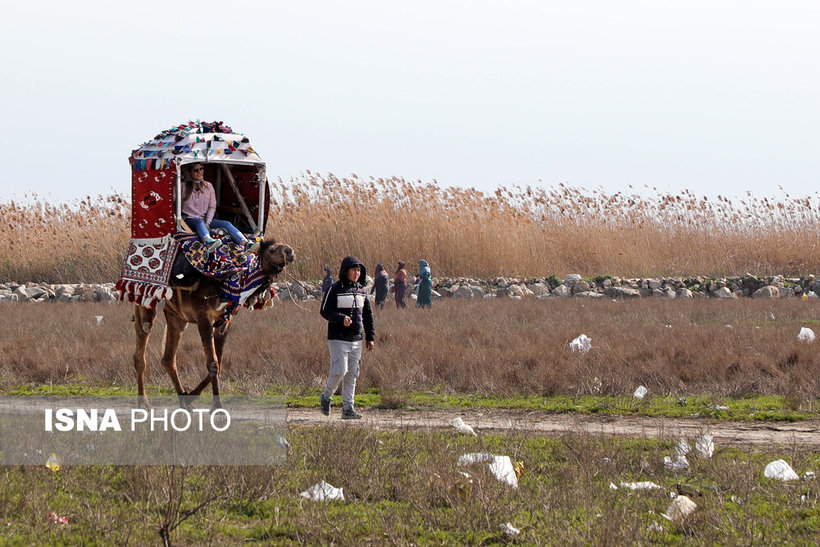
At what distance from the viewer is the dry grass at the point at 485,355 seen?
1419 cm

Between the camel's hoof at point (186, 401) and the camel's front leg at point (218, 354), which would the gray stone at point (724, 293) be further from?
the camel's hoof at point (186, 401)

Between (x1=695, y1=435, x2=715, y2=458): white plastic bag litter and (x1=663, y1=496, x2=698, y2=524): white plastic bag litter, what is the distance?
1817mm

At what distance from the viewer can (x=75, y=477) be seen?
316 inches

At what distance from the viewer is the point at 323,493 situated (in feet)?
25.2

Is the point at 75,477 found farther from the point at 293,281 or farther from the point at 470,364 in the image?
the point at 293,281

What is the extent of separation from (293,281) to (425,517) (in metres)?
26.7

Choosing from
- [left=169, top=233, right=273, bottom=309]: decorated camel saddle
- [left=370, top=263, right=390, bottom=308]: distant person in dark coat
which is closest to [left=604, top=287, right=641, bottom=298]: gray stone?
[left=370, top=263, right=390, bottom=308]: distant person in dark coat

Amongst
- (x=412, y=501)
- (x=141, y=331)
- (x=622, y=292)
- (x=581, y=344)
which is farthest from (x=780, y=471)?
(x=622, y=292)

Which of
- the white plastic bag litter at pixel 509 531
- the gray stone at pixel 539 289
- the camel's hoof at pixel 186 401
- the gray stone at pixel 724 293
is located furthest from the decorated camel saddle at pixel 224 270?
the gray stone at pixel 724 293

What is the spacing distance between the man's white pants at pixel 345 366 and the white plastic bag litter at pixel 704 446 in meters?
3.98

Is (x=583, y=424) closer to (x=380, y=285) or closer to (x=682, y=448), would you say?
(x=682, y=448)

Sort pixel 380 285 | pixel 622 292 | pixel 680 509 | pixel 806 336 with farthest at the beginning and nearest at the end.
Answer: pixel 622 292
pixel 380 285
pixel 806 336
pixel 680 509

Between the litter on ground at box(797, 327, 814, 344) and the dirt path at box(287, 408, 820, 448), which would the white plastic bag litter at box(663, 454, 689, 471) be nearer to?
the dirt path at box(287, 408, 820, 448)

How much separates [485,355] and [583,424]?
4.96 m
